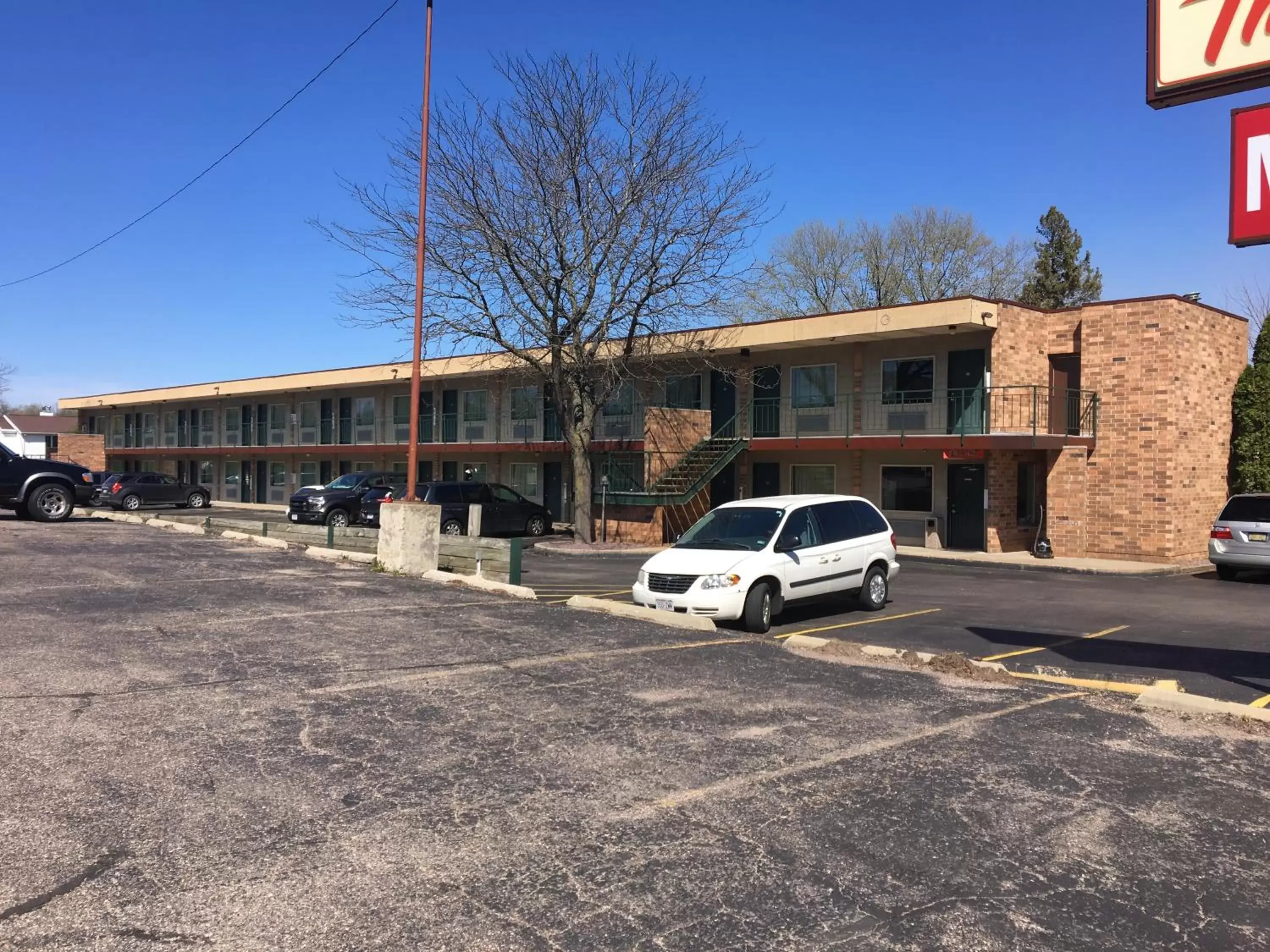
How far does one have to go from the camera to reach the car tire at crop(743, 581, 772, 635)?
11.5 m

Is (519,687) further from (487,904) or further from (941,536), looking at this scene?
(941,536)

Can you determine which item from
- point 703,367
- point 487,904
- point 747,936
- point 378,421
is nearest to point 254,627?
point 487,904

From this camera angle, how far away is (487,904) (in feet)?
12.9

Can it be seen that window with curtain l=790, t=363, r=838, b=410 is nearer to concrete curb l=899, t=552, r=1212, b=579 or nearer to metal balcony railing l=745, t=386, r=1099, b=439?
metal balcony railing l=745, t=386, r=1099, b=439

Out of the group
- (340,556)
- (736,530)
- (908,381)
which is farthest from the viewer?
(908,381)

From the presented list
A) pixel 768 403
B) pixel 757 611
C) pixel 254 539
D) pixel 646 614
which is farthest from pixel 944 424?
pixel 254 539

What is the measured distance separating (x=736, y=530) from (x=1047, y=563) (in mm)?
12091

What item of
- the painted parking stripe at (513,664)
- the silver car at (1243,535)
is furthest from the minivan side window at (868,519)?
the silver car at (1243,535)

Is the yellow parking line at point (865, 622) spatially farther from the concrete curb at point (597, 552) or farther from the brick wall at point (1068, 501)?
the brick wall at point (1068, 501)

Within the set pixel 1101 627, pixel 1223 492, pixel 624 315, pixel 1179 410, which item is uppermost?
pixel 624 315

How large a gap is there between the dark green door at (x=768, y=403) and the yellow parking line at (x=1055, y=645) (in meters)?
16.9

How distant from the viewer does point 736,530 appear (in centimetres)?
1273

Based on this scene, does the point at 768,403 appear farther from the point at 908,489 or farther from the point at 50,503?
the point at 50,503

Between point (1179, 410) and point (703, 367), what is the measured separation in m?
13.3
